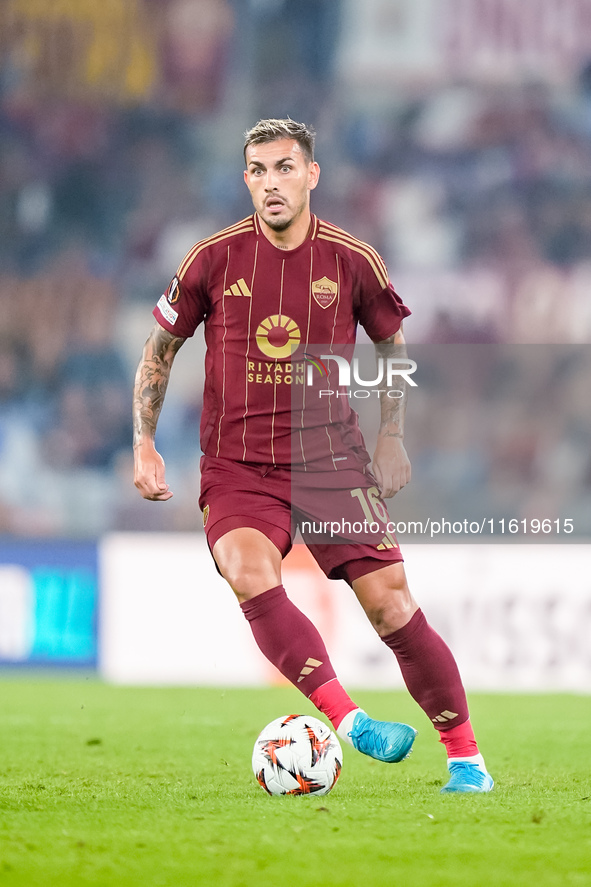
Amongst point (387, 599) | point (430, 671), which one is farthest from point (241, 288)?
point (430, 671)

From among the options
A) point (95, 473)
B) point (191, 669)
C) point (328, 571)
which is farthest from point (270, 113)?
point (328, 571)

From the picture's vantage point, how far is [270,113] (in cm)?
1329

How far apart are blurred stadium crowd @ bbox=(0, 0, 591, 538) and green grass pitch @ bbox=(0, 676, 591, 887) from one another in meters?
5.83

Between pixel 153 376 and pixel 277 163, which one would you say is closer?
pixel 277 163

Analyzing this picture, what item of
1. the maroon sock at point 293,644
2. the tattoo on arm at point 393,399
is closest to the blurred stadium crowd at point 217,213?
the tattoo on arm at point 393,399

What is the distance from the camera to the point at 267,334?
12.1 ft

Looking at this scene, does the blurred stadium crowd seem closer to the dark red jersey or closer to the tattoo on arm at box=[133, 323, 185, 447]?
the tattoo on arm at box=[133, 323, 185, 447]

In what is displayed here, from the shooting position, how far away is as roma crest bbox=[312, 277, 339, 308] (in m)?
3.70

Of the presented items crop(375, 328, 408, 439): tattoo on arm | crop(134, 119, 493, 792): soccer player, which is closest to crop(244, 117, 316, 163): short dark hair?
crop(134, 119, 493, 792): soccer player

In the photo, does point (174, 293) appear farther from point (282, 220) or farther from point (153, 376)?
point (282, 220)

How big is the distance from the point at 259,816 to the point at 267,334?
1462 millimetres

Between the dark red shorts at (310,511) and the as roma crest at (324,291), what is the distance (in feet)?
1.73

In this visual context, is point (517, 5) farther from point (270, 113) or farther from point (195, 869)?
point (195, 869)

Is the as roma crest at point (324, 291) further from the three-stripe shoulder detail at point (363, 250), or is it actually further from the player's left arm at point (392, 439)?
the player's left arm at point (392, 439)
